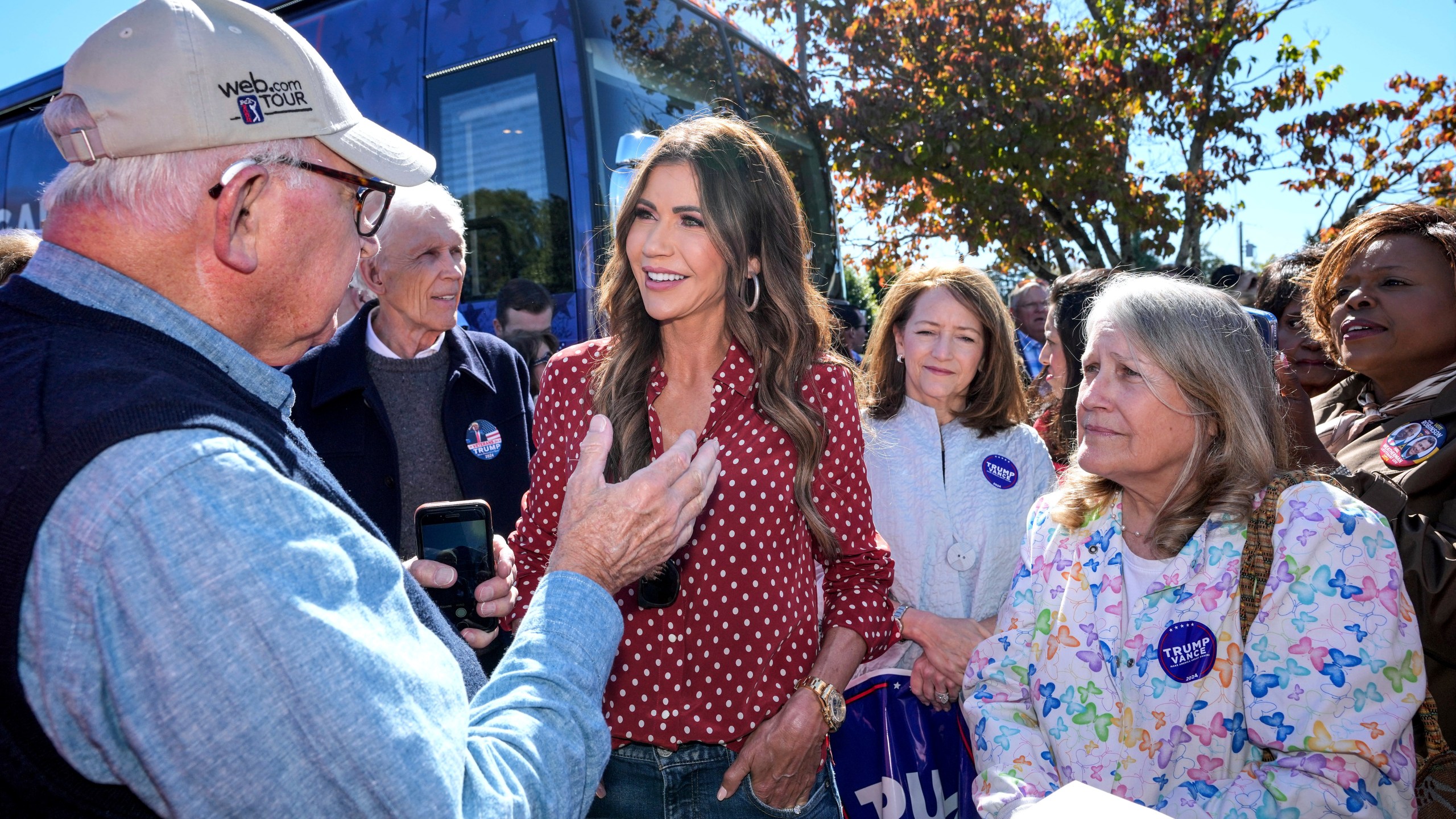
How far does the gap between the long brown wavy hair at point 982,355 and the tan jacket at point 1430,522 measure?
3.74 feet

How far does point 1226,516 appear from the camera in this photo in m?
2.21

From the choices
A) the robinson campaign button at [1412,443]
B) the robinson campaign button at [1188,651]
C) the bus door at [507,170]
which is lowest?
the robinson campaign button at [1188,651]

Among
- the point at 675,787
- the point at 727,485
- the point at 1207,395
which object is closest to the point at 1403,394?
the point at 1207,395

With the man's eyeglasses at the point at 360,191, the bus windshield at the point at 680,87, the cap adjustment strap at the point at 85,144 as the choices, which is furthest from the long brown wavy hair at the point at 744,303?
the bus windshield at the point at 680,87

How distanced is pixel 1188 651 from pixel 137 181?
86.4 inches

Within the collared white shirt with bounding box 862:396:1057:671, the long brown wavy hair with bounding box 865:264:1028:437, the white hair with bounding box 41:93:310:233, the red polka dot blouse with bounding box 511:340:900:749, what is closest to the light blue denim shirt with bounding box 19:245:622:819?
the white hair with bounding box 41:93:310:233

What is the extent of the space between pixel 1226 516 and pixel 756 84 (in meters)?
6.04

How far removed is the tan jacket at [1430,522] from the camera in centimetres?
238

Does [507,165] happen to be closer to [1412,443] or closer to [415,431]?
[415,431]

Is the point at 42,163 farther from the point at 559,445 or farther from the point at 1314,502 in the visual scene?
the point at 1314,502

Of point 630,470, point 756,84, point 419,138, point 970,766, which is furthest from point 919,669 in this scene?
point 756,84

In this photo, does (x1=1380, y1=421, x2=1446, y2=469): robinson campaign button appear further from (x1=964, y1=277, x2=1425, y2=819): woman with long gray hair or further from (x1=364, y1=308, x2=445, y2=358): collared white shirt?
(x1=364, y1=308, x2=445, y2=358): collared white shirt

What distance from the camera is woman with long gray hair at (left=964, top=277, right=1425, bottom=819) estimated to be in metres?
1.88

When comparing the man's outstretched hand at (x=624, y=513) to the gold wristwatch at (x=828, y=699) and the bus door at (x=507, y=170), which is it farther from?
the bus door at (x=507, y=170)
